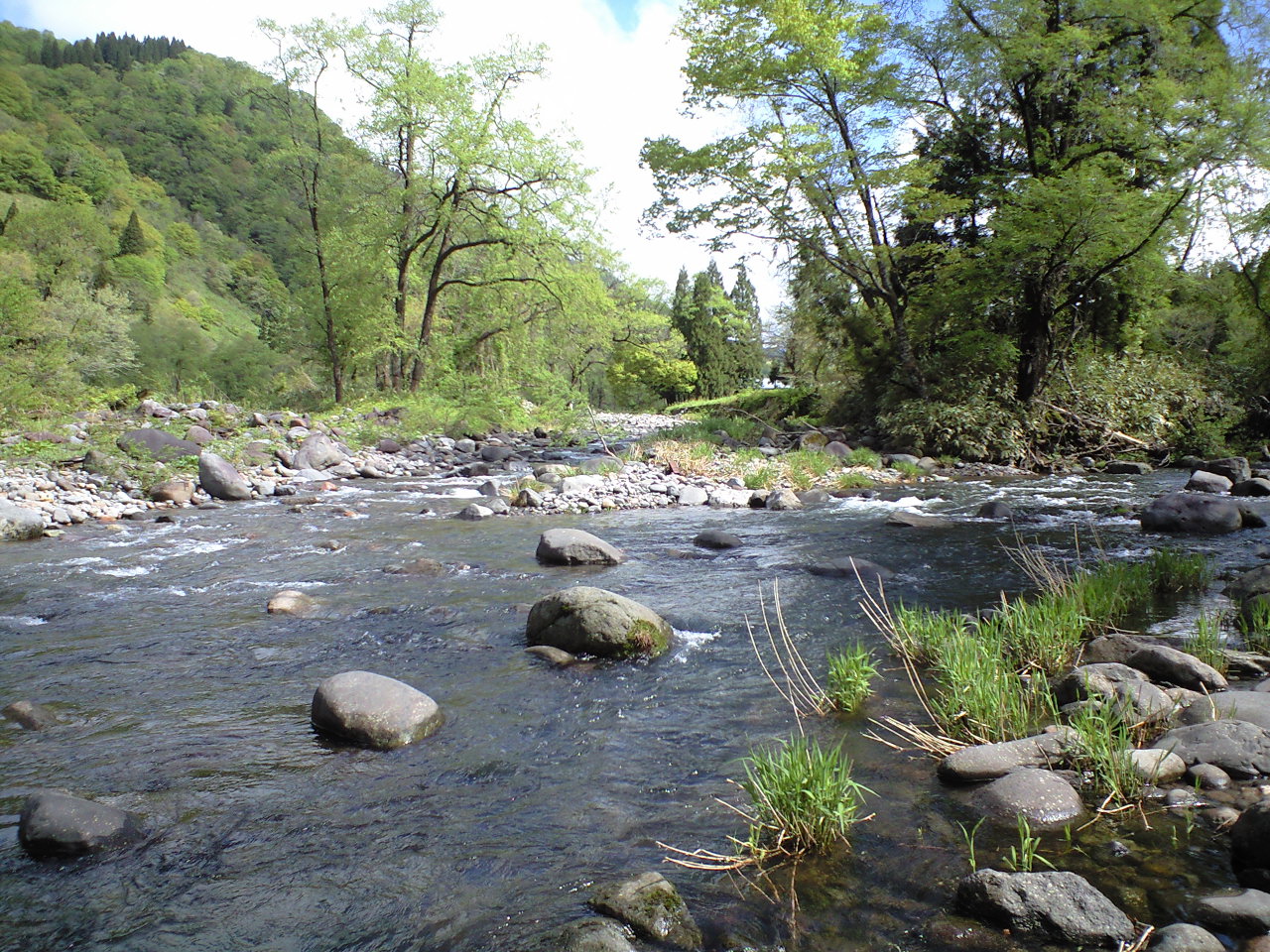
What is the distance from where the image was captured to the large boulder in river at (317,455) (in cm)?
1816

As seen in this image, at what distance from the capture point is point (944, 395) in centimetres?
2239

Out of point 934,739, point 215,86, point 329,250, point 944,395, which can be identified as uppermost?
point 215,86

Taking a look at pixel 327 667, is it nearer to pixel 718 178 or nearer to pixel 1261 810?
pixel 1261 810

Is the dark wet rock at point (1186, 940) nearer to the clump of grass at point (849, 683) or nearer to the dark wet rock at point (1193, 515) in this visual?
the clump of grass at point (849, 683)

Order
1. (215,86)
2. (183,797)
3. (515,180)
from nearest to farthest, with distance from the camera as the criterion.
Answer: (183,797) < (515,180) < (215,86)

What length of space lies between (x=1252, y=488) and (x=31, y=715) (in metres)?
17.5

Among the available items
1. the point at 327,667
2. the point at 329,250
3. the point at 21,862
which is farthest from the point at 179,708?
the point at 329,250

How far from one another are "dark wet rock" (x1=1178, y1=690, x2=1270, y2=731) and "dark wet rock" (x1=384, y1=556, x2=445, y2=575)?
7339 millimetres

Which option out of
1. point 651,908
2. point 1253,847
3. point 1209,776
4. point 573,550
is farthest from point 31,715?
point 1209,776

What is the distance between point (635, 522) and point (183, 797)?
30.3 ft

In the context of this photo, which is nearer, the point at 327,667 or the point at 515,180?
the point at 327,667

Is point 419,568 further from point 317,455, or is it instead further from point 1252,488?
point 1252,488

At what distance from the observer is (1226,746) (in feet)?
12.2

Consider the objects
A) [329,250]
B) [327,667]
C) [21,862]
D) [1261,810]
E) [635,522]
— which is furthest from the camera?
Result: [329,250]
